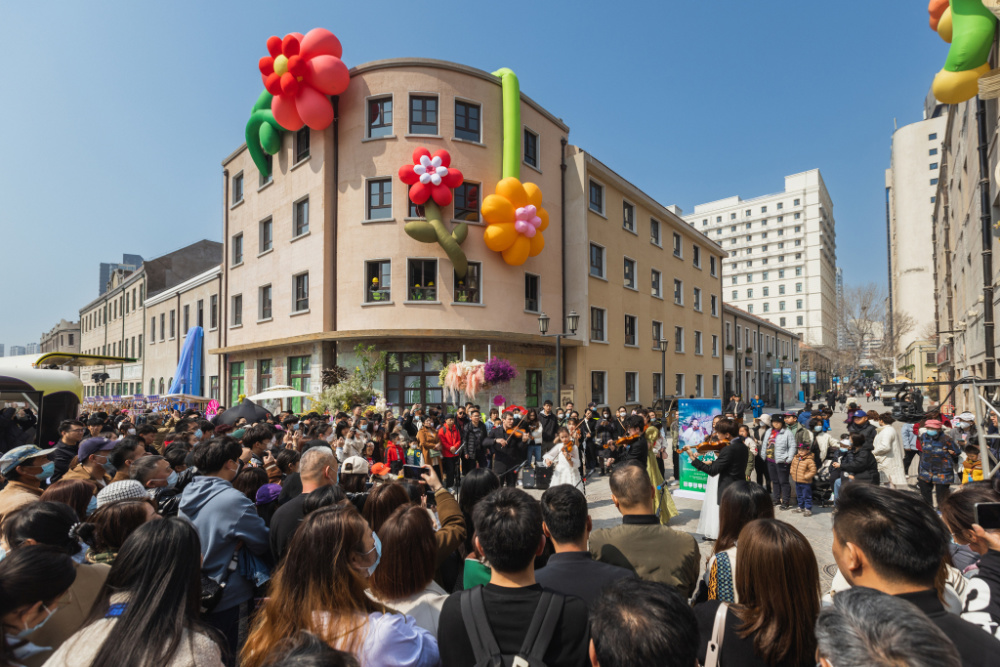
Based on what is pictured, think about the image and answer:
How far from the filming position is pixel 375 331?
19594mm

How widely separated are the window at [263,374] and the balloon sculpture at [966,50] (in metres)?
25.9

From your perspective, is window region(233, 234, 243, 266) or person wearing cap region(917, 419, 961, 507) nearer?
person wearing cap region(917, 419, 961, 507)

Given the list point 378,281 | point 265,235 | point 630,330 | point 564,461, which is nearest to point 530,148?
point 378,281

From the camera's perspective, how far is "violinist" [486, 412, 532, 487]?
11250 mm

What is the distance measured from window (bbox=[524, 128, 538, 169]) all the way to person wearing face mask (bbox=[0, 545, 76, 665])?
2288 centimetres

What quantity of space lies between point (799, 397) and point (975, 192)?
47.4 m

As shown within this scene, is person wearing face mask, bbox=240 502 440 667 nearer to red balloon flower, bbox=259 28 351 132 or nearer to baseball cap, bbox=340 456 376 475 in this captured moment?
baseball cap, bbox=340 456 376 475

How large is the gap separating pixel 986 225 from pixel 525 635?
22.5 metres

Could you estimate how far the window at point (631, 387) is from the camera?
2802cm

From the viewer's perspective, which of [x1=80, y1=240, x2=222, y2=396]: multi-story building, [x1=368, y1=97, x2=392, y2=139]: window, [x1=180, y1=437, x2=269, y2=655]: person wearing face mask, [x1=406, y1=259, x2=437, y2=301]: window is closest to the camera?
[x1=180, y1=437, x2=269, y2=655]: person wearing face mask

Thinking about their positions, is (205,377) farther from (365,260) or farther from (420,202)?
(420,202)

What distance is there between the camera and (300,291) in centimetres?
2284

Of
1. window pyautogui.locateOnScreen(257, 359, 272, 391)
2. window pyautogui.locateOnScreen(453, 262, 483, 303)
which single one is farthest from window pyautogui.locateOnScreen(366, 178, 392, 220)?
window pyautogui.locateOnScreen(257, 359, 272, 391)

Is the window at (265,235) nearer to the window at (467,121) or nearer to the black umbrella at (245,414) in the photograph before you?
the window at (467,121)
